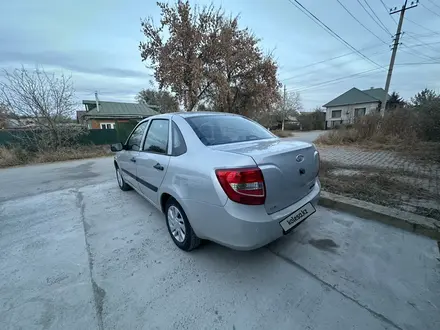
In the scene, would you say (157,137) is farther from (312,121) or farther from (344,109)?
(344,109)

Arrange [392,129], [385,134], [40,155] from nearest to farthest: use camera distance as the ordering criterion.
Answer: [40,155] < [392,129] < [385,134]

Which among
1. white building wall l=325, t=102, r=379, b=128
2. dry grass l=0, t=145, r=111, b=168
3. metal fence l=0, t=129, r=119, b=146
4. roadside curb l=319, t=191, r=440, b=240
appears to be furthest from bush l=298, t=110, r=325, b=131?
roadside curb l=319, t=191, r=440, b=240

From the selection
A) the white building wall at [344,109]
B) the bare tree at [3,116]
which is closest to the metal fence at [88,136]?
the bare tree at [3,116]

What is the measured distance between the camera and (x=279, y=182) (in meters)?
1.80

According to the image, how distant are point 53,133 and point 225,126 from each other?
11720mm

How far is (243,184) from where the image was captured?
1648mm

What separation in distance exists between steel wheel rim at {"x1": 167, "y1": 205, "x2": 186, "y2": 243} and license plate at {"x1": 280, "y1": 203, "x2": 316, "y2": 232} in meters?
1.07

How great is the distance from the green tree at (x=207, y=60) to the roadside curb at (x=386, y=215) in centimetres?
1002

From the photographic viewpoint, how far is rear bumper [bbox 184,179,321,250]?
5.51ft

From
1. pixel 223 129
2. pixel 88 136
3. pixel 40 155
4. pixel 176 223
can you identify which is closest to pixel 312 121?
pixel 88 136

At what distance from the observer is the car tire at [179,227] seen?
2.19 meters

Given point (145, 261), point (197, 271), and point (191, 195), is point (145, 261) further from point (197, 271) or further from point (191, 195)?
point (191, 195)

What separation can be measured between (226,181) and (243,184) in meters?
0.14

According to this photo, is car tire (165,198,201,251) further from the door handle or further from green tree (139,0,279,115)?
green tree (139,0,279,115)
